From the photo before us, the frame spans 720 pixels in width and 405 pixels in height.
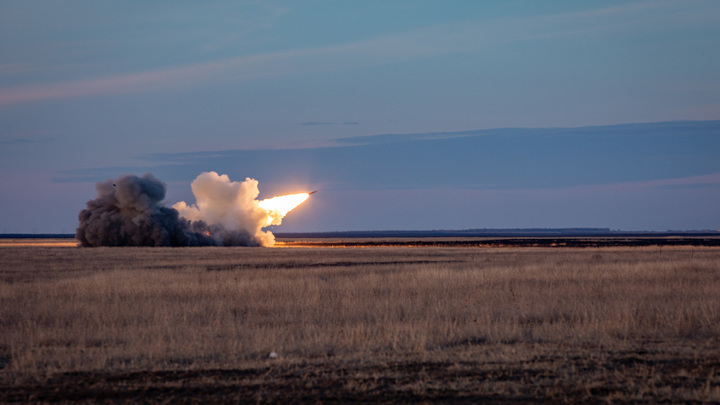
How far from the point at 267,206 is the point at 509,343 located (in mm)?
90601

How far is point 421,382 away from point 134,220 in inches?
3272

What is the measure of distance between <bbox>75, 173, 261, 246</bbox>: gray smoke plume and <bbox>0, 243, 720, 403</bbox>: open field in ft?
206

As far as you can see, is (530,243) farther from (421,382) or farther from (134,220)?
(421,382)

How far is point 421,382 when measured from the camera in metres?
10.9

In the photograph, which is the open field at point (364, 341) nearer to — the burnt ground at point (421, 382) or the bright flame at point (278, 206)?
the burnt ground at point (421, 382)

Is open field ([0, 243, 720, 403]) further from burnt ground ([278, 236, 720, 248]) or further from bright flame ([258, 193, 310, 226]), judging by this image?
bright flame ([258, 193, 310, 226])

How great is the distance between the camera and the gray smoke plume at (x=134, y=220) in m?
88.6

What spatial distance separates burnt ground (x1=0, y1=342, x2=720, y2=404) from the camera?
10.1 m

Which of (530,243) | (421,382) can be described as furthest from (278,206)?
(421,382)

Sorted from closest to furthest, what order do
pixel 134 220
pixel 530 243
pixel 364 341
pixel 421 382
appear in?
pixel 421 382, pixel 364 341, pixel 134 220, pixel 530 243

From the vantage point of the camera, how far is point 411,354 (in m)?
13.6

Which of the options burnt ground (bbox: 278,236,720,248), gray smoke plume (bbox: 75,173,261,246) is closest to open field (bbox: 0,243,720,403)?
gray smoke plume (bbox: 75,173,261,246)

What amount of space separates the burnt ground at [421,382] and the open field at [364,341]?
0.03 metres

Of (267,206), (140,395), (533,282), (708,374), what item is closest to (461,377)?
(708,374)
